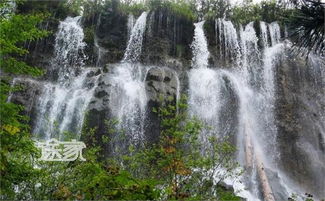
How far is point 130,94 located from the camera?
17.2 meters

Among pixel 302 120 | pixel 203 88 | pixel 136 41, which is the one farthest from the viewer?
pixel 136 41

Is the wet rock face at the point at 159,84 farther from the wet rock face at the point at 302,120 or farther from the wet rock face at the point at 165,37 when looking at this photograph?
the wet rock face at the point at 302,120

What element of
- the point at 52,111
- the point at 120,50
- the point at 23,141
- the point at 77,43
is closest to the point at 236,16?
the point at 120,50

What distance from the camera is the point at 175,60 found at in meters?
20.8

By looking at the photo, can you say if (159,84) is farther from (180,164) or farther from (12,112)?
(12,112)

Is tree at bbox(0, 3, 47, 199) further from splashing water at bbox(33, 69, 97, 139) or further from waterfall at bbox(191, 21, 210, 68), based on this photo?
waterfall at bbox(191, 21, 210, 68)

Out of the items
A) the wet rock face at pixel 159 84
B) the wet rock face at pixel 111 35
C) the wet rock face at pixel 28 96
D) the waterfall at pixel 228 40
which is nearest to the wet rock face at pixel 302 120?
the waterfall at pixel 228 40

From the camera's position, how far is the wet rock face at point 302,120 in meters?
17.2

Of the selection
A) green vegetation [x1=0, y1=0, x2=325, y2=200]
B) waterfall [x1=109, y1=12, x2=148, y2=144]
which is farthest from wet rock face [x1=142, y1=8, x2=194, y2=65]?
green vegetation [x1=0, y1=0, x2=325, y2=200]

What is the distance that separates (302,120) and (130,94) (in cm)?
827

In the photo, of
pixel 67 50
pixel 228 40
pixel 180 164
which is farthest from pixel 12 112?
pixel 228 40

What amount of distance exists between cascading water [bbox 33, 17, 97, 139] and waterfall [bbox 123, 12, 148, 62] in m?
2.34

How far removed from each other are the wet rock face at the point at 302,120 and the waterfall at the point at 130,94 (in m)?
6.52

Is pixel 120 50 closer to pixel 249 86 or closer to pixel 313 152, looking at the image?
pixel 249 86
